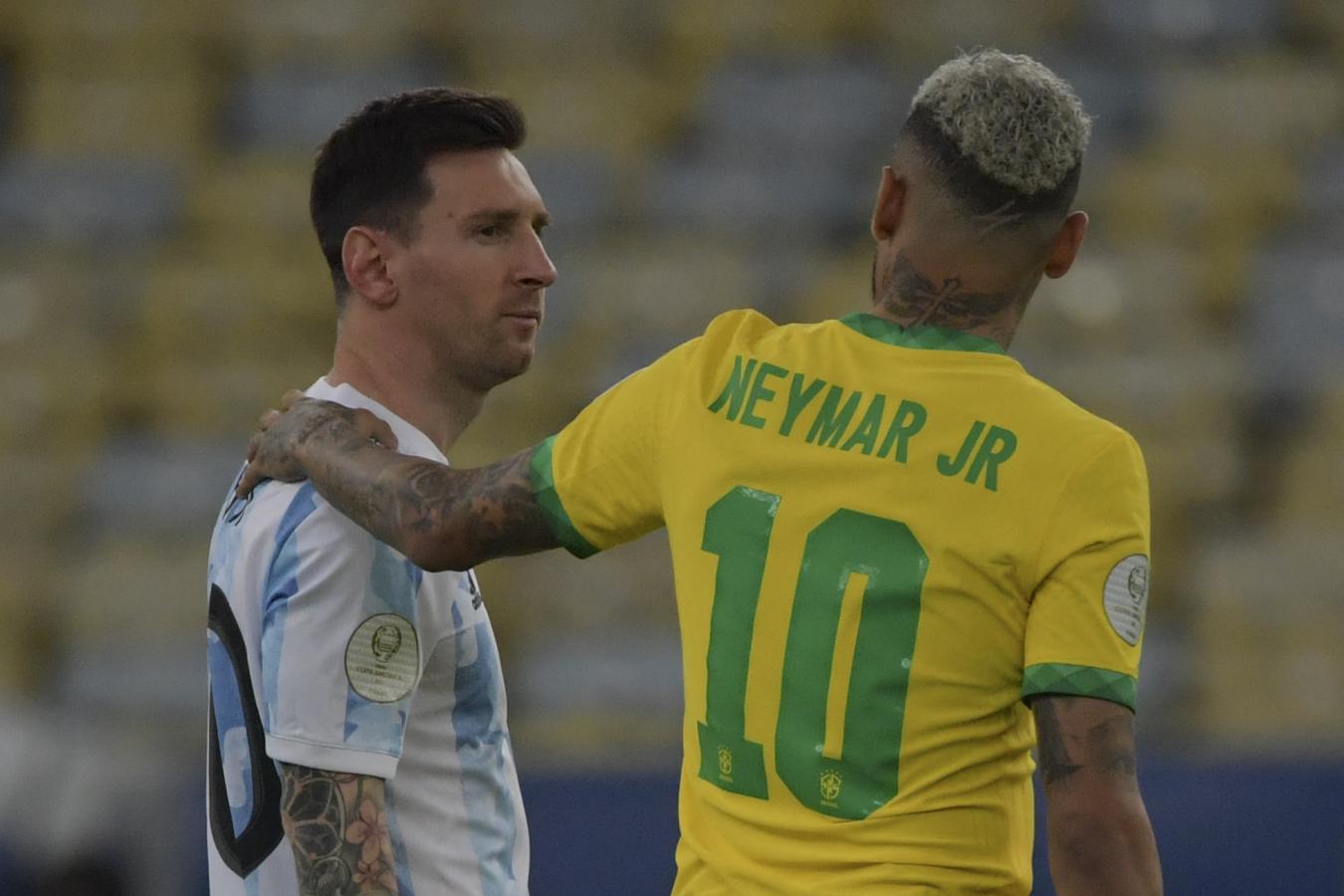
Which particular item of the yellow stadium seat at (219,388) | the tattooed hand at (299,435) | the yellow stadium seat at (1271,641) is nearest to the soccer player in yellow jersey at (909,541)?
the tattooed hand at (299,435)

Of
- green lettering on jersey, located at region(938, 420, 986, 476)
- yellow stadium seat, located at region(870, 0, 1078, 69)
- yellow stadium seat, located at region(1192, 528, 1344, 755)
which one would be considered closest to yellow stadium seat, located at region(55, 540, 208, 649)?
yellow stadium seat, located at region(1192, 528, 1344, 755)

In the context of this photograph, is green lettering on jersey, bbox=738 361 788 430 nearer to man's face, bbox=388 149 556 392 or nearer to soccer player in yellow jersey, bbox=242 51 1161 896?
soccer player in yellow jersey, bbox=242 51 1161 896

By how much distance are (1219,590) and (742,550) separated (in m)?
5.04

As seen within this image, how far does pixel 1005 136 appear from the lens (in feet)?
7.31

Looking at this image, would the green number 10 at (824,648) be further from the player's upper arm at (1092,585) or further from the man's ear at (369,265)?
the man's ear at (369,265)

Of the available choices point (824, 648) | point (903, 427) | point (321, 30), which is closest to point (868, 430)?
point (903, 427)

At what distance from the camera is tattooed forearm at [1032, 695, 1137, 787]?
211cm

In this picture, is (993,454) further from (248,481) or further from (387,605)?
(248,481)

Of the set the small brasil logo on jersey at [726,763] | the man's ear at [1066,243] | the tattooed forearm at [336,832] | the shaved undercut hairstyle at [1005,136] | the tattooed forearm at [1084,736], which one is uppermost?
the shaved undercut hairstyle at [1005,136]

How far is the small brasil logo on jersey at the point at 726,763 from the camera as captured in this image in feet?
7.39

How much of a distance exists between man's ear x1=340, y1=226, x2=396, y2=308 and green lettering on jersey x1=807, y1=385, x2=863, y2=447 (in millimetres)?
849

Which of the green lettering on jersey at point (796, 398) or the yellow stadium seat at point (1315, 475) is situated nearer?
the green lettering on jersey at point (796, 398)

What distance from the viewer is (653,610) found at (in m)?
7.04

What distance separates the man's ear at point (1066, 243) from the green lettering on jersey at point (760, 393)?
33 cm
